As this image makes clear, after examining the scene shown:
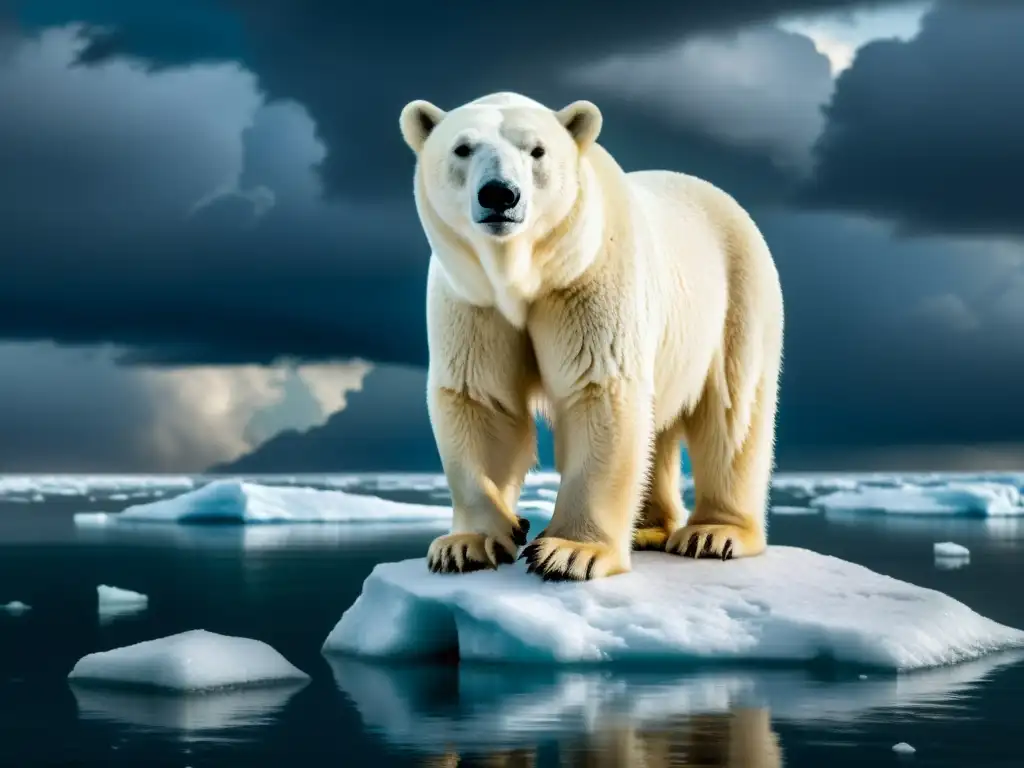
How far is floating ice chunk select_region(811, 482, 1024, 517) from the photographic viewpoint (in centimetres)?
2652

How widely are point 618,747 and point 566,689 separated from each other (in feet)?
3.76

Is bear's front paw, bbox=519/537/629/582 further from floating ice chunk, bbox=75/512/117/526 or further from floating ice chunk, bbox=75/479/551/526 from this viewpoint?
floating ice chunk, bbox=75/512/117/526

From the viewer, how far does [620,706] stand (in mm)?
5480

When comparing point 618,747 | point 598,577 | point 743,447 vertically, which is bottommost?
point 618,747

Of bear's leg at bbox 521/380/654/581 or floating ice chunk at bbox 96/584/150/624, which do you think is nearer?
bear's leg at bbox 521/380/654/581

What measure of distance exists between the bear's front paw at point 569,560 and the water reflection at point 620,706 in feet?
1.37

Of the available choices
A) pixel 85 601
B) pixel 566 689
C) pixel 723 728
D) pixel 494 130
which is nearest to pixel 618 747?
pixel 723 728

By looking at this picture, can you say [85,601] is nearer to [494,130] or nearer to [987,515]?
[494,130]

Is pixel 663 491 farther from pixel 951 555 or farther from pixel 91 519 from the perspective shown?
pixel 91 519

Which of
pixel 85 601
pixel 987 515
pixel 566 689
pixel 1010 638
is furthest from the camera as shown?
pixel 987 515

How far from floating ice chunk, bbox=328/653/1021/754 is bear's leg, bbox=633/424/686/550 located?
4.77ft

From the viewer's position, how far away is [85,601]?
1063 cm

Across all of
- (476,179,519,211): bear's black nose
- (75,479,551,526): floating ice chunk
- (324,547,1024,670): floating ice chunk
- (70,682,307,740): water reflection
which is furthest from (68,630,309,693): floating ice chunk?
(75,479,551,526): floating ice chunk

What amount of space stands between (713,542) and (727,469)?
41cm
